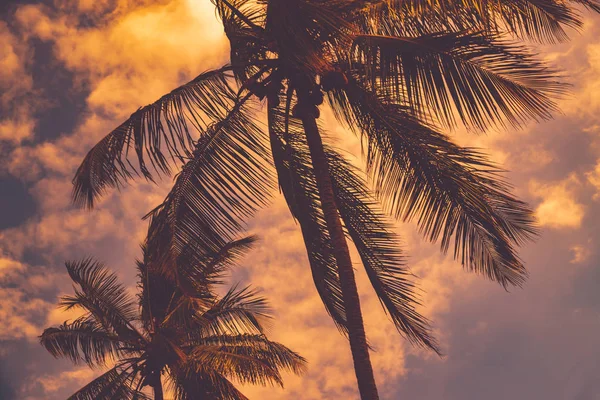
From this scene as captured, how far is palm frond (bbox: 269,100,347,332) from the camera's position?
8.10 metres

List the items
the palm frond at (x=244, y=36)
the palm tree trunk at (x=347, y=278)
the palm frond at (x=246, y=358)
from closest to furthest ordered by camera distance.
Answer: the palm tree trunk at (x=347, y=278) → the palm frond at (x=244, y=36) → the palm frond at (x=246, y=358)

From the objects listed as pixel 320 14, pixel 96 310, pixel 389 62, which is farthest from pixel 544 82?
pixel 96 310

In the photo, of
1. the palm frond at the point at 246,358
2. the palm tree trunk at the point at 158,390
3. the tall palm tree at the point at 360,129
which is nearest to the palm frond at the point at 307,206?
the tall palm tree at the point at 360,129

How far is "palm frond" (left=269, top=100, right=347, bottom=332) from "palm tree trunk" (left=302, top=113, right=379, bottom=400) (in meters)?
0.94

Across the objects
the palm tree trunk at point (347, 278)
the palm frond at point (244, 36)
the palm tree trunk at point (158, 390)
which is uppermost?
the palm frond at point (244, 36)

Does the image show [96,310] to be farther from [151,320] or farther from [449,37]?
[449,37]

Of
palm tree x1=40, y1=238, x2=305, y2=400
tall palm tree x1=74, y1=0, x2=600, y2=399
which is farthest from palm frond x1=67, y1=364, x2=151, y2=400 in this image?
tall palm tree x1=74, y1=0, x2=600, y2=399

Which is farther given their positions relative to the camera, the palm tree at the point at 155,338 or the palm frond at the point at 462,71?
the palm tree at the point at 155,338

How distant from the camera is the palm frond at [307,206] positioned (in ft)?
26.6

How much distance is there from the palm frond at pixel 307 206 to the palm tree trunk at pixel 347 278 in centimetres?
94

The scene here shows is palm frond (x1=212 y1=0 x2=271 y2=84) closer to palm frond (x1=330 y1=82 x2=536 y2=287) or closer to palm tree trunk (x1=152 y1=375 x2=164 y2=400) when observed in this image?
palm frond (x1=330 y1=82 x2=536 y2=287)

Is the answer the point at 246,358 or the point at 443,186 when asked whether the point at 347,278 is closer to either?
the point at 443,186

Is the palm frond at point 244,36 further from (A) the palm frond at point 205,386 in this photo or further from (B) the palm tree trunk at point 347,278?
(A) the palm frond at point 205,386

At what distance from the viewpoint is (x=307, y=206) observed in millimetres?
8250
